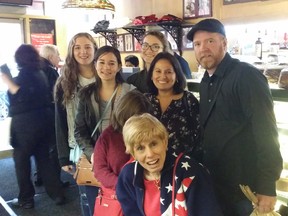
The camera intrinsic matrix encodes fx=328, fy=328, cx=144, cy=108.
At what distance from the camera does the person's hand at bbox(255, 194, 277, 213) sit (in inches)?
54.2

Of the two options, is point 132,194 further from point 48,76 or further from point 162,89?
point 48,76

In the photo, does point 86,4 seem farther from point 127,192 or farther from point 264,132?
point 264,132

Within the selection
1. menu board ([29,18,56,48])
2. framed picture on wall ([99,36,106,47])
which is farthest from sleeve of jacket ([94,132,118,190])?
menu board ([29,18,56,48])

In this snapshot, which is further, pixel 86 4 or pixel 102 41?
pixel 102 41

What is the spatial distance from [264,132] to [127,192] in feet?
2.20

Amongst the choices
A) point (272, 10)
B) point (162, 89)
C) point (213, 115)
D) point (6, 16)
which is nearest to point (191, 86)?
point (162, 89)

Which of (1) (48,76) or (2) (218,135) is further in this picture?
(1) (48,76)

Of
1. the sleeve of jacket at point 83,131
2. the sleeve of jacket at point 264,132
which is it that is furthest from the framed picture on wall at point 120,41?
the sleeve of jacket at point 264,132

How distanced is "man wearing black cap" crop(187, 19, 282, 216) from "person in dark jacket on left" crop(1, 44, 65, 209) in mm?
1864

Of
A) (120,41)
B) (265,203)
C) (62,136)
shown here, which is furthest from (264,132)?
(120,41)

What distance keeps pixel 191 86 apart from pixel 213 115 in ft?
2.48

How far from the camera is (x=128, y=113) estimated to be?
1642 millimetres

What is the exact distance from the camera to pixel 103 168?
1.74 meters

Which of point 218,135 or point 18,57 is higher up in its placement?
point 18,57
